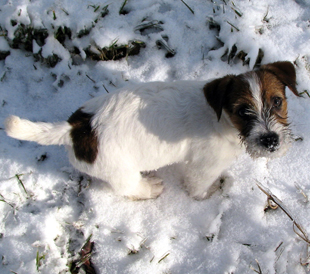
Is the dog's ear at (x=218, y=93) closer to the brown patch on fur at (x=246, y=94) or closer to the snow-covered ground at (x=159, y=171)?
the brown patch on fur at (x=246, y=94)

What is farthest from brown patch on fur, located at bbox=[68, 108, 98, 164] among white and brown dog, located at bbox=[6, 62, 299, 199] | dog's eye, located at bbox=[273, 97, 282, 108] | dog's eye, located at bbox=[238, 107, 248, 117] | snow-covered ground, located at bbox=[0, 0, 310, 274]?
dog's eye, located at bbox=[273, 97, 282, 108]

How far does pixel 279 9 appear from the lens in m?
3.82

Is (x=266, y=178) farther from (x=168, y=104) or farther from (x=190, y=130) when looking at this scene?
(x=168, y=104)

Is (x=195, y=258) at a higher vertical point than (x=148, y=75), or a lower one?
lower

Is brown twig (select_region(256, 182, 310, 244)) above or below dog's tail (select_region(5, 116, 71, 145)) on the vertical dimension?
below

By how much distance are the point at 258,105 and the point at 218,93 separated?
35 cm

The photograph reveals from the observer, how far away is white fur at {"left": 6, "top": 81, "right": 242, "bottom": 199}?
8.14 ft

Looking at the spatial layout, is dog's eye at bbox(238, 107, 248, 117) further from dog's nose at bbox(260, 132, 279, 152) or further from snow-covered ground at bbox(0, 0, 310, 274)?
snow-covered ground at bbox(0, 0, 310, 274)

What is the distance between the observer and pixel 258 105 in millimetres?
2273

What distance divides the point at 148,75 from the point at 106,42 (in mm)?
748

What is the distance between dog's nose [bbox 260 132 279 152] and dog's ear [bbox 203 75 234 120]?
0.42 meters

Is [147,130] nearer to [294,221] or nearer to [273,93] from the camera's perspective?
[273,93]

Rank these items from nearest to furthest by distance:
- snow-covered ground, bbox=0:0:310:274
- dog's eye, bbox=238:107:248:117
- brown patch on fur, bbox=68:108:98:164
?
dog's eye, bbox=238:107:248:117 → brown patch on fur, bbox=68:108:98:164 → snow-covered ground, bbox=0:0:310:274

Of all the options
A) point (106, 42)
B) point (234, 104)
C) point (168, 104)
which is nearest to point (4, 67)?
point (106, 42)
